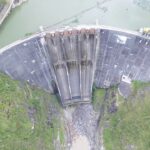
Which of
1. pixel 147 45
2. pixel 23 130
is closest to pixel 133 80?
pixel 147 45

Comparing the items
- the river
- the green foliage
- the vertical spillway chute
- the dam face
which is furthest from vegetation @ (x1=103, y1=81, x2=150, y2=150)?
the river

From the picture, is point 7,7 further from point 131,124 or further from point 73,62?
point 131,124

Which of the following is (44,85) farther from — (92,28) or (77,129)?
(92,28)

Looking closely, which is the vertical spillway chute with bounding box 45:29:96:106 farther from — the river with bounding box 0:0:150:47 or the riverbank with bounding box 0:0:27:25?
the riverbank with bounding box 0:0:27:25

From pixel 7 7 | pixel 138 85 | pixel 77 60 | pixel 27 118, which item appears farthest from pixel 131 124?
pixel 7 7

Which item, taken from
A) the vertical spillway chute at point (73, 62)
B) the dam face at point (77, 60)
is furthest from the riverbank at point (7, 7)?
the vertical spillway chute at point (73, 62)

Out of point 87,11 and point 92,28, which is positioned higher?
point 87,11
